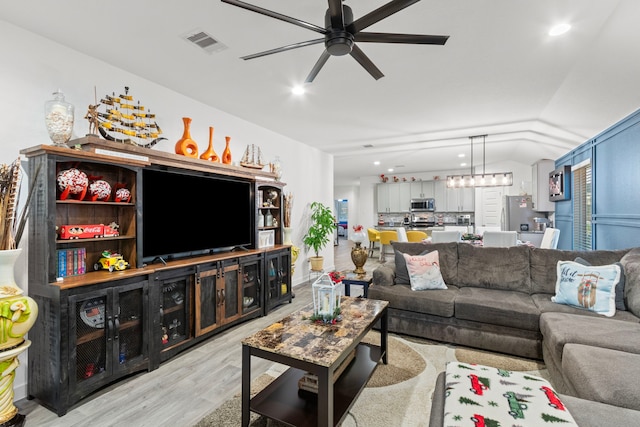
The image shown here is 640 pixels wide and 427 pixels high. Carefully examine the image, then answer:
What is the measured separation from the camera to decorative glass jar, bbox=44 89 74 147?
218 cm

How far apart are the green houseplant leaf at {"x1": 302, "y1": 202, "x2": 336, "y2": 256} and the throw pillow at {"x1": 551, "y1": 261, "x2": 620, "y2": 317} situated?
140 inches

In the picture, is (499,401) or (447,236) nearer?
(499,401)

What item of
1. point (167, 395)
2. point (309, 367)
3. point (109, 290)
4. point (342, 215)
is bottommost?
point (167, 395)

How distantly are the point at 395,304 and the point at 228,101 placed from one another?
3123mm

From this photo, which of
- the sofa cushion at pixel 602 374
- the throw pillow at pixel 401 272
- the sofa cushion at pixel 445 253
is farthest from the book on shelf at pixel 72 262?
the sofa cushion at pixel 602 374

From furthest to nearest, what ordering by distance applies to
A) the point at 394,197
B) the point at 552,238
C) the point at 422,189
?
the point at 394,197 → the point at 422,189 → the point at 552,238

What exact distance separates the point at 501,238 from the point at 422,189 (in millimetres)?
5090

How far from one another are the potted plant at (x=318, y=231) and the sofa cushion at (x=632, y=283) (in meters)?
3.97

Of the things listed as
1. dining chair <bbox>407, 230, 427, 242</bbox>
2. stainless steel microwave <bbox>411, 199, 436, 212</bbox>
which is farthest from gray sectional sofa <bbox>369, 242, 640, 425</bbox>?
stainless steel microwave <bbox>411, 199, 436, 212</bbox>

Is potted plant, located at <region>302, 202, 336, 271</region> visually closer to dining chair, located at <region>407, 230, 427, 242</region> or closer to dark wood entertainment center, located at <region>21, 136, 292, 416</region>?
dark wood entertainment center, located at <region>21, 136, 292, 416</region>

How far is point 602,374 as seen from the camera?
1.61 meters

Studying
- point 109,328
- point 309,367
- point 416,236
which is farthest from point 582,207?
point 109,328

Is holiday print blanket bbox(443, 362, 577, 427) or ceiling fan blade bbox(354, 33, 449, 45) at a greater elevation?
ceiling fan blade bbox(354, 33, 449, 45)

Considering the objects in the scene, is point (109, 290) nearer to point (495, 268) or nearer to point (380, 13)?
point (380, 13)
